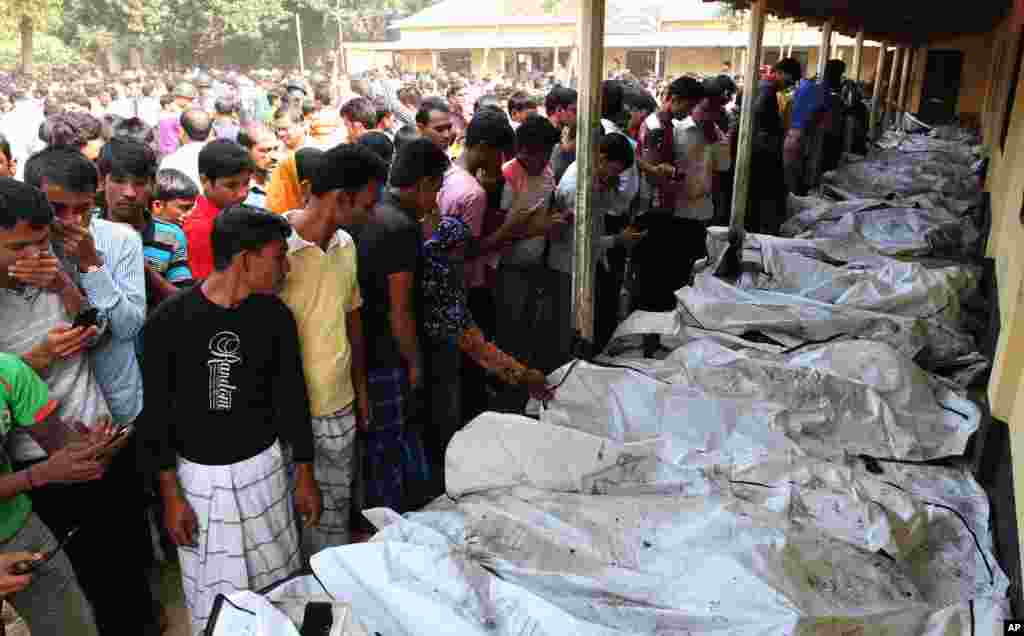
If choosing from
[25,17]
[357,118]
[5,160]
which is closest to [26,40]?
[25,17]

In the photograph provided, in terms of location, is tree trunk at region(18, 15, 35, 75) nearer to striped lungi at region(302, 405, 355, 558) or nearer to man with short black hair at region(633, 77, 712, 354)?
man with short black hair at region(633, 77, 712, 354)

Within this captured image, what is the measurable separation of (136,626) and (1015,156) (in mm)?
5316

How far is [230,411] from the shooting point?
2027 millimetres

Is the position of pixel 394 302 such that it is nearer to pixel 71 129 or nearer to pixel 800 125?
pixel 71 129

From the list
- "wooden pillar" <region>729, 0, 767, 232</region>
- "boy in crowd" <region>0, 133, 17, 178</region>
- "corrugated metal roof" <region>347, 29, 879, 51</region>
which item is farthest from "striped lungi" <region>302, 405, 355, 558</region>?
"corrugated metal roof" <region>347, 29, 879, 51</region>

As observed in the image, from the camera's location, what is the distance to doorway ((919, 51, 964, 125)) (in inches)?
658

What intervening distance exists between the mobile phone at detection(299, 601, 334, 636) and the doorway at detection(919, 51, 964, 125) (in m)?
17.9

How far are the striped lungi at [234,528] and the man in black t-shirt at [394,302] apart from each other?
54 centimetres

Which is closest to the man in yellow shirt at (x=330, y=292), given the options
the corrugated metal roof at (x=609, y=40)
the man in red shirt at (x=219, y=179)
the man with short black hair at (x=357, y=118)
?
the man in red shirt at (x=219, y=179)

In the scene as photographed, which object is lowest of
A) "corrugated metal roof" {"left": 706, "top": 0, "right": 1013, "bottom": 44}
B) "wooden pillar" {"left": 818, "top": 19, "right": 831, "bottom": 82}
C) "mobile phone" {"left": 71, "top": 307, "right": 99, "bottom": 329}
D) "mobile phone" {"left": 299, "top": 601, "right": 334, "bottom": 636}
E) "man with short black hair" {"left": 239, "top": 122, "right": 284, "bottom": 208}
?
"mobile phone" {"left": 299, "top": 601, "right": 334, "bottom": 636}

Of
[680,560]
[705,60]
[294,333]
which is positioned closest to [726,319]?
[680,560]

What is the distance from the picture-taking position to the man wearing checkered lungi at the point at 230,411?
1953mm

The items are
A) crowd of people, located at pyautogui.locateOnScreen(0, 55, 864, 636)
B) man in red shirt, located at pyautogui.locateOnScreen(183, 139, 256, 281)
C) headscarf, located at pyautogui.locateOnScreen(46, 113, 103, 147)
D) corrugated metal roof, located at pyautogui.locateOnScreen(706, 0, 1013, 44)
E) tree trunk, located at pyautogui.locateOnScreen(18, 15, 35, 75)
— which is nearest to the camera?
crowd of people, located at pyautogui.locateOnScreen(0, 55, 864, 636)

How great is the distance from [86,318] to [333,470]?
83 cm
